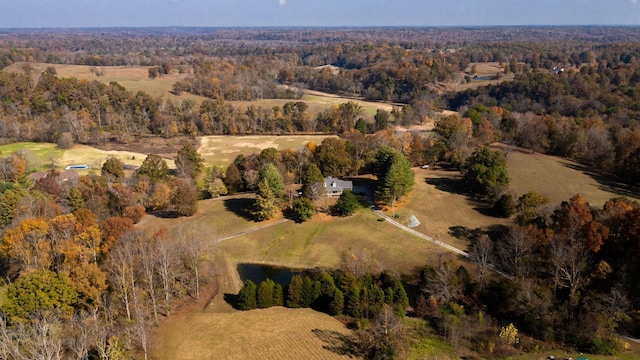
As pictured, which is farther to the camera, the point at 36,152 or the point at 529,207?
the point at 36,152

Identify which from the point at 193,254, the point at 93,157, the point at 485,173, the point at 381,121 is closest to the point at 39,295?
the point at 193,254

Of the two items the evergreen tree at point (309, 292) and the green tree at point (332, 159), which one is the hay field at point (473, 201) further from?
the evergreen tree at point (309, 292)

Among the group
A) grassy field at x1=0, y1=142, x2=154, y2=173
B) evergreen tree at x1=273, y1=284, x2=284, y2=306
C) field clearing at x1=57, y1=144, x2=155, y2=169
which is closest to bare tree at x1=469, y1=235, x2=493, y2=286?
evergreen tree at x1=273, y1=284, x2=284, y2=306

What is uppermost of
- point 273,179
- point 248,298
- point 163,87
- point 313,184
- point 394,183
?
point 163,87

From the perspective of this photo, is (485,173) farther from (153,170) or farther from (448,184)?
(153,170)

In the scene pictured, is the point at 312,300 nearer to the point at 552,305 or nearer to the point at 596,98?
the point at 552,305

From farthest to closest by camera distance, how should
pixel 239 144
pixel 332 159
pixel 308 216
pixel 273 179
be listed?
pixel 239 144 → pixel 332 159 → pixel 273 179 → pixel 308 216

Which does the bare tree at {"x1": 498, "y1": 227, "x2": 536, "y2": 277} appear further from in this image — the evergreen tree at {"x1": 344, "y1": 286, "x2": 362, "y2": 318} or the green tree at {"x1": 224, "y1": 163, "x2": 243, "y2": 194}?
the green tree at {"x1": 224, "y1": 163, "x2": 243, "y2": 194}

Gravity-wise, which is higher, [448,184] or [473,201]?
[448,184]
